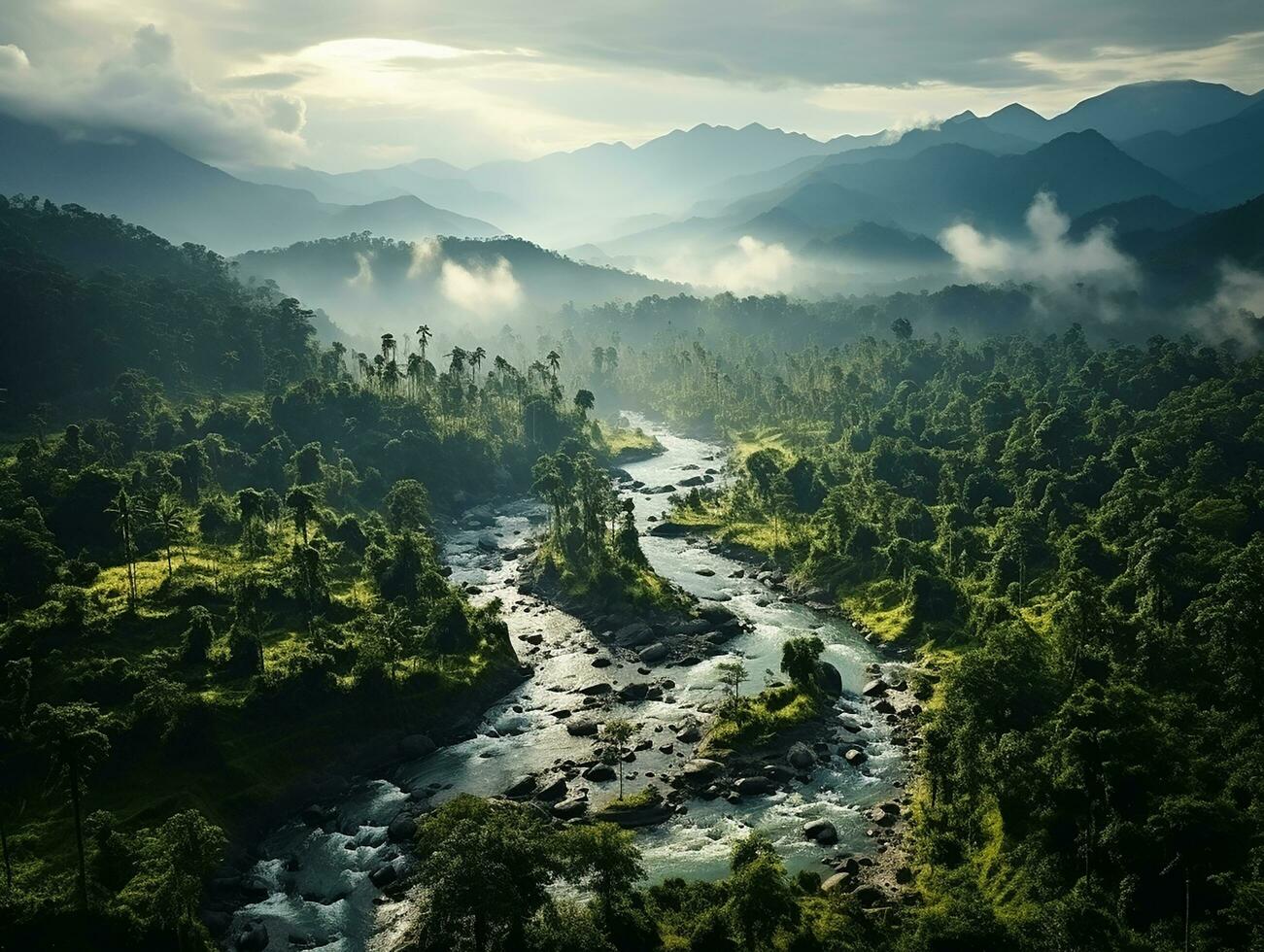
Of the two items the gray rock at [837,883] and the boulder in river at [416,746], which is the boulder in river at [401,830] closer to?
the boulder in river at [416,746]

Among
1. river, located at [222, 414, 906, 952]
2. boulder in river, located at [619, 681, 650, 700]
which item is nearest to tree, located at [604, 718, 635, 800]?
river, located at [222, 414, 906, 952]

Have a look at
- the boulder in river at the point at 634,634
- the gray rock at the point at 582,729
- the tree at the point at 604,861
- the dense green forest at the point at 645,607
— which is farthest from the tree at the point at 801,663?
the tree at the point at 604,861

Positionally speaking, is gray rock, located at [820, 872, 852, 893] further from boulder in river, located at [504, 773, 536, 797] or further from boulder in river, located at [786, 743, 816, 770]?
boulder in river, located at [504, 773, 536, 797]

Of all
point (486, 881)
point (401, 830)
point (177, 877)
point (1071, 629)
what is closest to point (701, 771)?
point (401, 830)

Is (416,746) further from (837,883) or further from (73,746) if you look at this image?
(837,883)

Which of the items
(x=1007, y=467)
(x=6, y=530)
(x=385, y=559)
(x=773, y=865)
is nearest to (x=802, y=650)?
(x=773, y=865)

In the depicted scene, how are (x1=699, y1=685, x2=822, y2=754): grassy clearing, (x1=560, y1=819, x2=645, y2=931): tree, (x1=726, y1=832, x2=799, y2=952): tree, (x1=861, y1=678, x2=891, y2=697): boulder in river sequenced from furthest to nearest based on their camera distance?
(x1=861, y1=678, x2=891, y2=697): boulder in river → (x1=699, y1=685, x2=822, y2=754): grassy clearing → (x1=560, y1=819, x2=645, y2=931): tree → (x1=726, y1=832, x2=799, y2=952): tree
